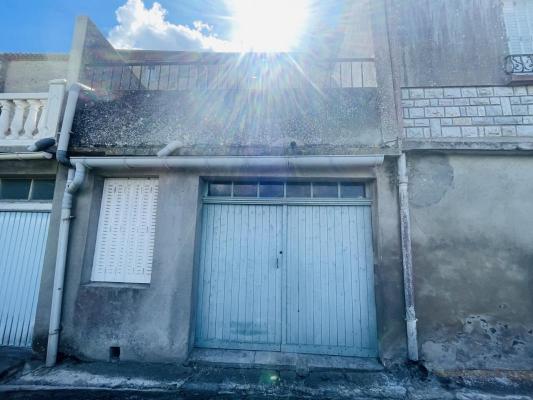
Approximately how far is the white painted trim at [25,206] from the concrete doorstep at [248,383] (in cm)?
247

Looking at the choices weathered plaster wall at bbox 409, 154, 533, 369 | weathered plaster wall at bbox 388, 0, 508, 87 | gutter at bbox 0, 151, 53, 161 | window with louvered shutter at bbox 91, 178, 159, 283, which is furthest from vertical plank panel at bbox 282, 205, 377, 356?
gutter at bbox 0, 151, 53, 161

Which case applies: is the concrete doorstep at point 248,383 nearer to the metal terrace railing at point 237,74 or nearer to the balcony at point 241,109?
the balcony at point 241,109

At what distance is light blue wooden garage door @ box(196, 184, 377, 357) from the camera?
13.0 feet

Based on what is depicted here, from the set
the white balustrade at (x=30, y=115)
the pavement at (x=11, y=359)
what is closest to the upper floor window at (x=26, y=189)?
the white balustrade at (x=30, y=115)

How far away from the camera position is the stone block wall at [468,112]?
157 inches

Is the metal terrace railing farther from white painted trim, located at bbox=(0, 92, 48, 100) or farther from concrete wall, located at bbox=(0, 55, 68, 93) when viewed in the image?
concrete wall, located at bbox=(0, 55, 68, 93)

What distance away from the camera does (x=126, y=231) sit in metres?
4.25

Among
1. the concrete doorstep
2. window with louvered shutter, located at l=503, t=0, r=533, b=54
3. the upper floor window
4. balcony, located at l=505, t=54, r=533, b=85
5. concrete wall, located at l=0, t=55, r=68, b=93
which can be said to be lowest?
the concrete doorstep

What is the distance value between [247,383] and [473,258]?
3.72 m

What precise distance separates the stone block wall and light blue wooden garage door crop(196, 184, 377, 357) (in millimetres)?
1705

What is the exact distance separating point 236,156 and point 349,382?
140 inches

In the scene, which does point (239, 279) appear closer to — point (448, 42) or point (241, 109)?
point (241, 109)

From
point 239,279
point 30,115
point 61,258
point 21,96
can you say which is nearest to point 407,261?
point 239,279

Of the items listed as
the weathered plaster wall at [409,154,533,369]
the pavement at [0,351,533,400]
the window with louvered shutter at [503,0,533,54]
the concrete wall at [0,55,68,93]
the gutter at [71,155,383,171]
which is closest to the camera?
the pavement at [0,351,533,400]
